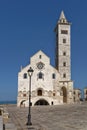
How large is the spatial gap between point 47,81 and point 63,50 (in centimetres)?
902

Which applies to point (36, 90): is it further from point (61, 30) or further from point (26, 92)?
point (61, 30)

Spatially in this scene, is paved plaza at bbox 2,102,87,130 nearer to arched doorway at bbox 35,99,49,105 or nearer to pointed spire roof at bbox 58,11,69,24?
arched doorway at bbox 35,99,49,105

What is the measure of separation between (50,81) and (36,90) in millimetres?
4032

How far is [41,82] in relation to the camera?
6675 cm

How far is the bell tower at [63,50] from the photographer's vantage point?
226 feet

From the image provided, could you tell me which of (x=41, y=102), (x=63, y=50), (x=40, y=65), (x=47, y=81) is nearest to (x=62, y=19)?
(x=63, y=50)

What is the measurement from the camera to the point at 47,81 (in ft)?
220

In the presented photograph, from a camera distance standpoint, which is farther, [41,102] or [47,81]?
[41,102]

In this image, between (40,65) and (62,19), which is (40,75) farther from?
(62,19)

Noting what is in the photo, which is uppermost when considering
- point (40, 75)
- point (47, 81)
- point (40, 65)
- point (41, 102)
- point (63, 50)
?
point (63, 50)

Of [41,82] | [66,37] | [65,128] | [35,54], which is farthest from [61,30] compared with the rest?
[65,128]

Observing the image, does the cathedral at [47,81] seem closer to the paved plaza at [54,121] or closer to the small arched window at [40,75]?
the small arched window at [40,75]

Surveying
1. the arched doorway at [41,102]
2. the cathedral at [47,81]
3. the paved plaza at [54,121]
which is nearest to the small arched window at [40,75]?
the cathedral at [47,81]

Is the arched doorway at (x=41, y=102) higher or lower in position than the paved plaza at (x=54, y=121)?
higher
